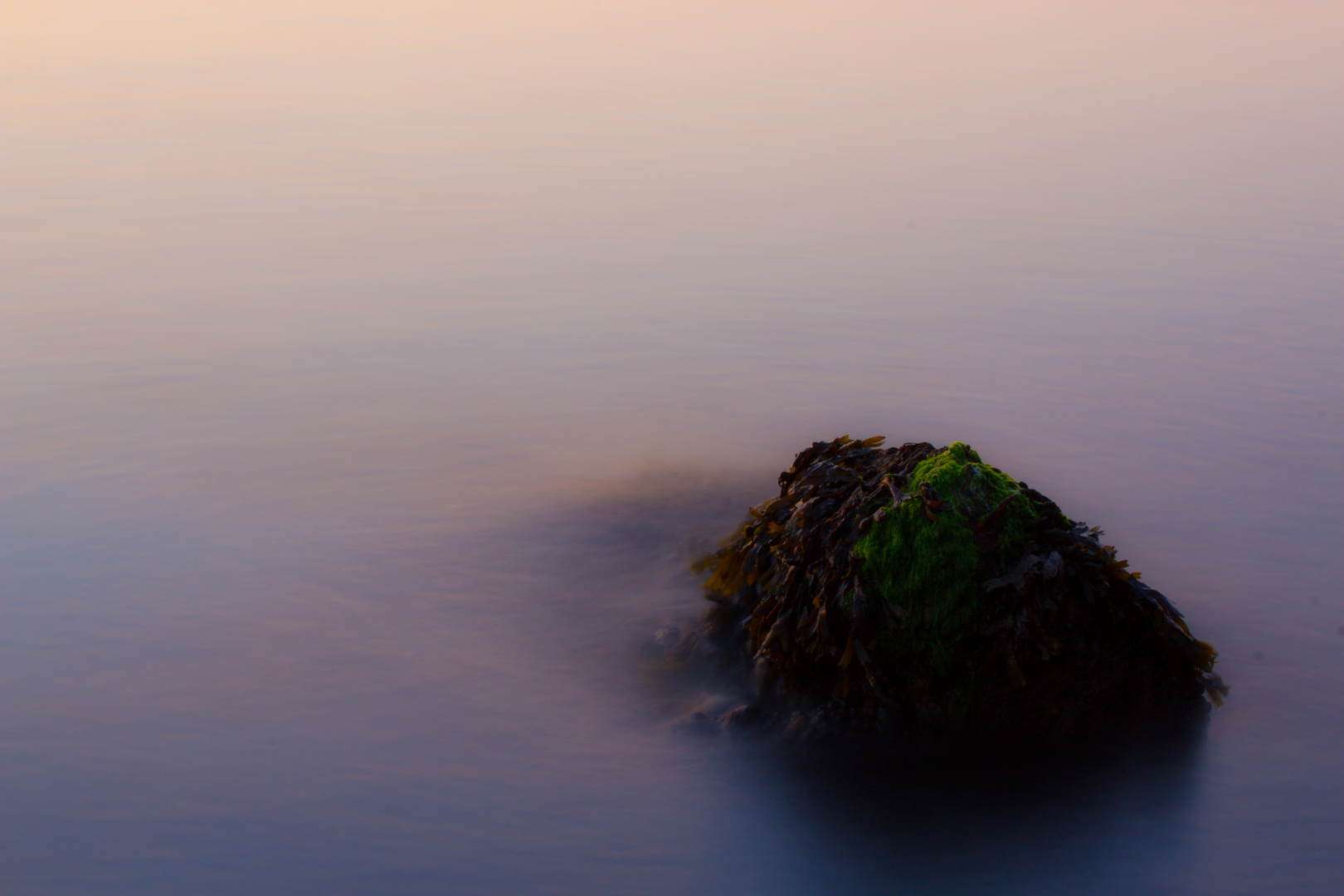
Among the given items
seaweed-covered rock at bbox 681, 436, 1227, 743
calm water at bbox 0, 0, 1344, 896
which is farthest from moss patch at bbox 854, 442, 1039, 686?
calm water at bbox 0, 0, 1344, 896

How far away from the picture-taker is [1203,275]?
1312 cm

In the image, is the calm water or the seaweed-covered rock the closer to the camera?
the calm water

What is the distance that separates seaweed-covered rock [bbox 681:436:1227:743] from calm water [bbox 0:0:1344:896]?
11.1 inches

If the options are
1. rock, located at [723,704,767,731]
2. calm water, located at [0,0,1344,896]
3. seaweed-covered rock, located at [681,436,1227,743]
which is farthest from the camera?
rock, located at [723,704,767,731]

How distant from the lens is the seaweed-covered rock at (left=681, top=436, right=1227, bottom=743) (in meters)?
4.89

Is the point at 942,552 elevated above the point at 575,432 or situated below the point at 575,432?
above

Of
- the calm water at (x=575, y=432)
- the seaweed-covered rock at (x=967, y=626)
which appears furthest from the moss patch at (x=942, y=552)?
the calm water at (x=575, y=432)

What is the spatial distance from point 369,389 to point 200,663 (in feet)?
13.3

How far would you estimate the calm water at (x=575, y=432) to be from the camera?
15.5 ft

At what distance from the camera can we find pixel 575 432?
884 centimetres

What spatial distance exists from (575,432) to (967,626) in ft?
14.6

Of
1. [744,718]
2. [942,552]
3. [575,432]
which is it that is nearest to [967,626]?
[942,552]

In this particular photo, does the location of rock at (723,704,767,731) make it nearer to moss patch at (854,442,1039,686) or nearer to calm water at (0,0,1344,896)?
calm water at (0,0,1344,896)

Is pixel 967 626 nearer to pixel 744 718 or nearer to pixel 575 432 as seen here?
pixel 744 718
